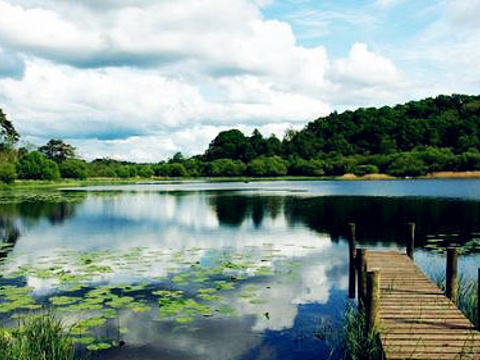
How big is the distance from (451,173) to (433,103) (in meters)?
37.0

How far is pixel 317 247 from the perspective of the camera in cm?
2195

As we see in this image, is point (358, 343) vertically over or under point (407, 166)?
under

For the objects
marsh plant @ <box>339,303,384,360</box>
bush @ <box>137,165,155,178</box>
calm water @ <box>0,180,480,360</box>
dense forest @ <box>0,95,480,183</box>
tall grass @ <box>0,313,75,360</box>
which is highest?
dense forest @ <box>0,95,480,183</box>

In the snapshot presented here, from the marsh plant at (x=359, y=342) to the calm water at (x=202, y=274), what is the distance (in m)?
0.32

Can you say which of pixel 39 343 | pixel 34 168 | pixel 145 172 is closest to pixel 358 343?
pixel 39 343

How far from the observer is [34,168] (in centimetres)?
8600

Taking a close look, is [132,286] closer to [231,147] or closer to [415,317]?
[415,317]

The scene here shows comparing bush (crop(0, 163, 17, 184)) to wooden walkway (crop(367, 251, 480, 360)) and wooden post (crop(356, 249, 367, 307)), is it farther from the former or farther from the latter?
wooden walkway (crop(367, 251, 480, 360))

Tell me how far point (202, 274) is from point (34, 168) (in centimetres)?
7855

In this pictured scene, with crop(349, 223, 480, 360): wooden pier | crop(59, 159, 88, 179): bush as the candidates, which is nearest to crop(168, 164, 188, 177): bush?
crop(59, 159, 88, 179): bush

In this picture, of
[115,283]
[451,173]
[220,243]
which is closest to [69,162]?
[451,173]

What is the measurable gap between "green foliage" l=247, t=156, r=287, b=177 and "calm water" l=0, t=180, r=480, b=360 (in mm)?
104239

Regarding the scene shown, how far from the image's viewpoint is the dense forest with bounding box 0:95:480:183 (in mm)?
113125

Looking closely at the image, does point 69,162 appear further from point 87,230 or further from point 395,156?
point 87,230
